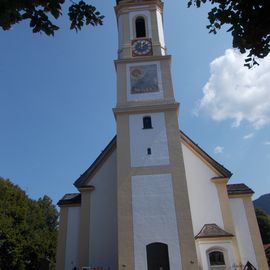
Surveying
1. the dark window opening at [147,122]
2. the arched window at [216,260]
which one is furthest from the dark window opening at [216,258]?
the dark window opening at [147,122]

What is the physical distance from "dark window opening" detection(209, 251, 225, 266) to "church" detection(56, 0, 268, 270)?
49 mm

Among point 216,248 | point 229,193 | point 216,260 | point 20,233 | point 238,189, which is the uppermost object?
point 20,233

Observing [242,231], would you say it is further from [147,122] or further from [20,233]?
[20,233]

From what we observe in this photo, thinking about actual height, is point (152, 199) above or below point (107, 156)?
below

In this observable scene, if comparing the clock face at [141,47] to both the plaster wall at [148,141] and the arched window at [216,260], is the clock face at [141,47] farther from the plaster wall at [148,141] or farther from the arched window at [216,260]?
the arched window at [216,260]

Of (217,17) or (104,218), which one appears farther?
(104,218)

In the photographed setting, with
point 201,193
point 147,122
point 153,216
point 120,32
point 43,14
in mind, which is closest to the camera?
point 43,14

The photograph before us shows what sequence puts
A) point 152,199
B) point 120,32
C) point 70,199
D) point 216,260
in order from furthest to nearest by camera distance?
point 120,32 → point 70,199 → point 216,260 → point 152,199

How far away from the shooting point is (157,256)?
48.9 ft

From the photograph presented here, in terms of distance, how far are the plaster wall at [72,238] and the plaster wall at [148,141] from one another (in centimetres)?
482

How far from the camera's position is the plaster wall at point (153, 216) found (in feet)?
48.5

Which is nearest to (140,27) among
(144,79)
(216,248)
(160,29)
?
(160,29)

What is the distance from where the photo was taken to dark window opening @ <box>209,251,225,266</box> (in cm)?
1622

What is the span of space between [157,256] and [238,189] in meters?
6.93
